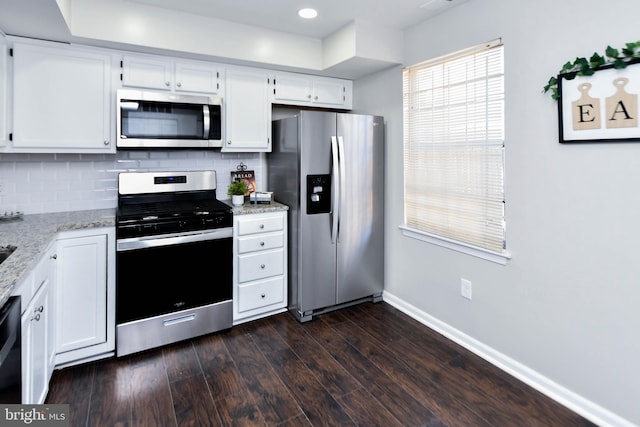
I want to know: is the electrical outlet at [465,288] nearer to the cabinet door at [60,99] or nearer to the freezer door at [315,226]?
the freezer door at [315,226]

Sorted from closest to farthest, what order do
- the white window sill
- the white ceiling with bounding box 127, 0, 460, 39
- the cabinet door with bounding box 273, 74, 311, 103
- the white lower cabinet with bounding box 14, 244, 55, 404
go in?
the white lower cabinet with bounding box 14, 244, 55, 404
the white window sill
the white ceiling with bounding box 127, 0, 460, 39
the cabinet door with bounding box 273, 74, 311, 103

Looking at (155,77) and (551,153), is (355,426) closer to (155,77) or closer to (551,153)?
(551,153)

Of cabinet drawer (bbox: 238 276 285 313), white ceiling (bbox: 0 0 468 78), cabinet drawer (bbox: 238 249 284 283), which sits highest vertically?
white ceiling (bbox: 0 0 468 78)

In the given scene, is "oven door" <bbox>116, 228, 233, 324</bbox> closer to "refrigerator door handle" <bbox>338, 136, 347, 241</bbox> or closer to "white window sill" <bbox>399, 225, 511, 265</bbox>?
"refrigerator door handle" <bbox>338, 136, 347, 241</bbox>

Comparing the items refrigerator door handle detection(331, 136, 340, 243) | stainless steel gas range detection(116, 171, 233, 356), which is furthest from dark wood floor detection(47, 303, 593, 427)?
refrigerator door handle detection(331, 136, 340, 243)

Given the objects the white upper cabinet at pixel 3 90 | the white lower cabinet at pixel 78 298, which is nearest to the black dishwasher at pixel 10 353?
the white lower cabinet at pixel 78 298

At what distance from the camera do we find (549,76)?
81.9 inches

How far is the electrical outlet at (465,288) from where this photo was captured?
2.66 metres

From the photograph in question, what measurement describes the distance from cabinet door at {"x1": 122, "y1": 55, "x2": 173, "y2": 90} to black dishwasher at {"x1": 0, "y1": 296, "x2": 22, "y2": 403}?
189cm

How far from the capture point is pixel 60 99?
100 inches

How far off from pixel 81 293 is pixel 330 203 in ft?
6.27

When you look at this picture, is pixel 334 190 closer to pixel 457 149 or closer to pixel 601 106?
pixel 457 149

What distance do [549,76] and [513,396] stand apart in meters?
1.85

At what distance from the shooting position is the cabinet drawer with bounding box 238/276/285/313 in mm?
2998
